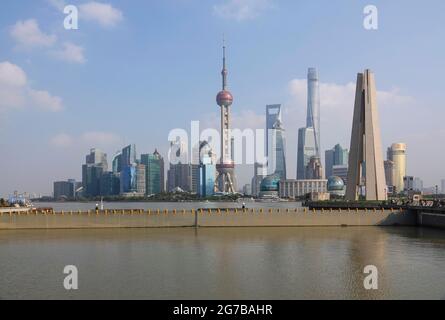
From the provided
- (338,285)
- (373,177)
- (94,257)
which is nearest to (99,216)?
(94,257)

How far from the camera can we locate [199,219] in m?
54.2

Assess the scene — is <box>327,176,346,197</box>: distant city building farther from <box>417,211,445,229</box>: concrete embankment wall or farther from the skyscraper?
<box>417,211,445,229</box>: concrete embankment wall

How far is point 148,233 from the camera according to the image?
48562 mm

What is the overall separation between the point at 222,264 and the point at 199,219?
81.7ft

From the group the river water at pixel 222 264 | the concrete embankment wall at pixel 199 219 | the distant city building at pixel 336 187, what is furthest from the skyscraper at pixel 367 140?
the distant city building at pixel 336 187

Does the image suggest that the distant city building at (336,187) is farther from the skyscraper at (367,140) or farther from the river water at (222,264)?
the river water at (222,264)

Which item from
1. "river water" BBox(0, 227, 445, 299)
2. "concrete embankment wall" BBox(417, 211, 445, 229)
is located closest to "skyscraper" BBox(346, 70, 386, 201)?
"concrete embankment wall" BBox(417, 211, 445, 229)

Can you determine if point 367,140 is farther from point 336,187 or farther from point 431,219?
point 336,187

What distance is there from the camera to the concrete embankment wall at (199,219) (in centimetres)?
5281

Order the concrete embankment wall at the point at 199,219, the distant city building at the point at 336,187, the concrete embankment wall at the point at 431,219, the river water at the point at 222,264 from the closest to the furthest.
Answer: the river water at the point at 222,264 → the concrete embankment wall at the point at 431,219 → the concrete embankment wall at the point at 199,219 → the distant city building at the point at 336,187

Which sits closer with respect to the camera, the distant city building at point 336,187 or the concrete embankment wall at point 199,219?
the concrete embankment wall at point 199,219

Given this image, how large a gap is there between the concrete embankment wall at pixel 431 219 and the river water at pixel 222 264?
4428 mm

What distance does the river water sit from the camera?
873 inches
